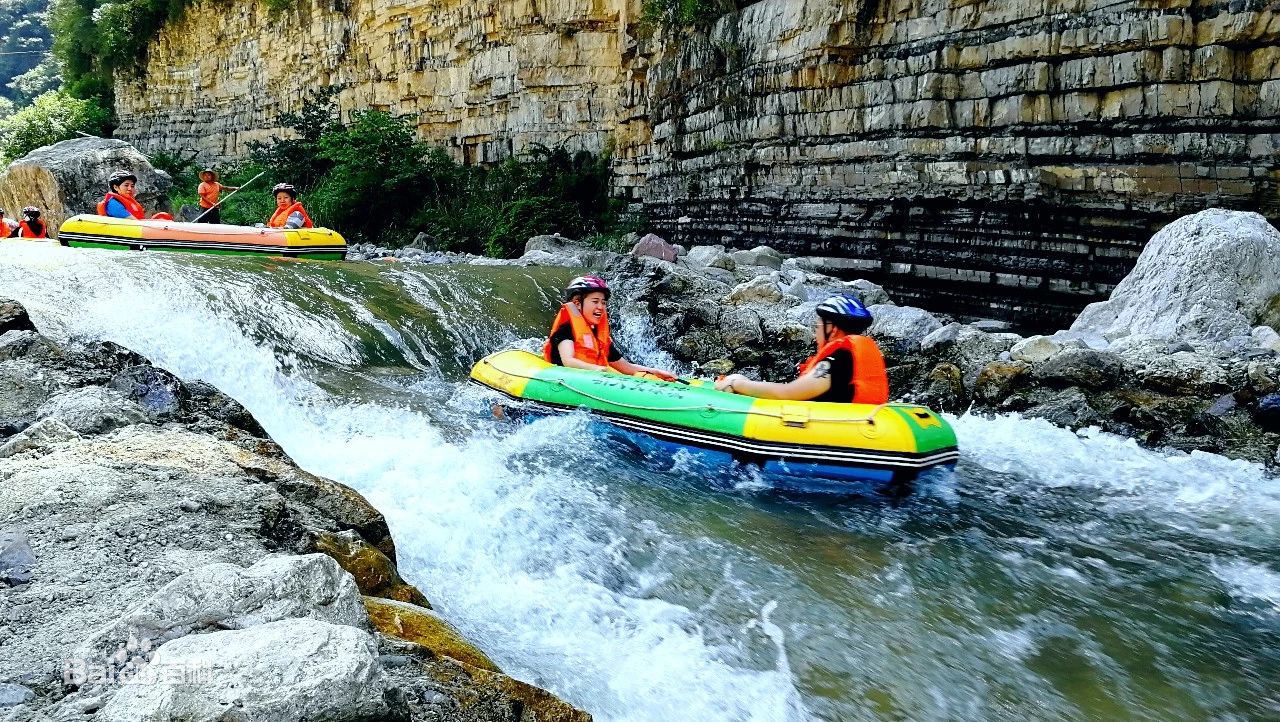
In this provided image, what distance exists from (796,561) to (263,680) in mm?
2985

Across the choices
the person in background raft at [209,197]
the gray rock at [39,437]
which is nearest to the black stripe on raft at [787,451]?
the gray rock at [39,437]

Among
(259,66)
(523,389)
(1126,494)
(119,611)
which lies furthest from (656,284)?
(259,66)

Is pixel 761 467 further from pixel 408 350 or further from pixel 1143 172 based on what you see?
pixel 1143 172

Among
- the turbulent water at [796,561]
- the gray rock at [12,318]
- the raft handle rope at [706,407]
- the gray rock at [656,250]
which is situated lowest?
the turbulent water at [796,561]

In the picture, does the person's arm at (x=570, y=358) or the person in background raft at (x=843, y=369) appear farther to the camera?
the person's arm at (x=570, y=358)

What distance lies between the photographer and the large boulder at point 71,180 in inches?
664

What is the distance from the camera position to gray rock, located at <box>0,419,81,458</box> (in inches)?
133

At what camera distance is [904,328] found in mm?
8422

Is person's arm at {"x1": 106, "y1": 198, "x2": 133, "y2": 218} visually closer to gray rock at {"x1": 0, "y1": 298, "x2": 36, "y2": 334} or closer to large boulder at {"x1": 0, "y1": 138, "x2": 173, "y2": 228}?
large boulder at {"x1": 0, "y1": 138, "x2": 173, "y2": 228}

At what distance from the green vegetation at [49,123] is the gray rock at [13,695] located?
3307 centimetres

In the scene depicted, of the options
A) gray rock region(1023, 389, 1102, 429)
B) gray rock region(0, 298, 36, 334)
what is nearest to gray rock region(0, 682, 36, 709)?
gray rock region(0, 298, 36, 334)

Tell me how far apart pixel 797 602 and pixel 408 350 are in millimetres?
5786

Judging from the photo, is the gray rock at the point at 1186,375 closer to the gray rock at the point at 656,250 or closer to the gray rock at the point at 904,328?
the gray rock at the point at 904,328

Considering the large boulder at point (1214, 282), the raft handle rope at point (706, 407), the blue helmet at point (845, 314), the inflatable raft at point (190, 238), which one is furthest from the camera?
the inflatable raft at point (190, 238)
